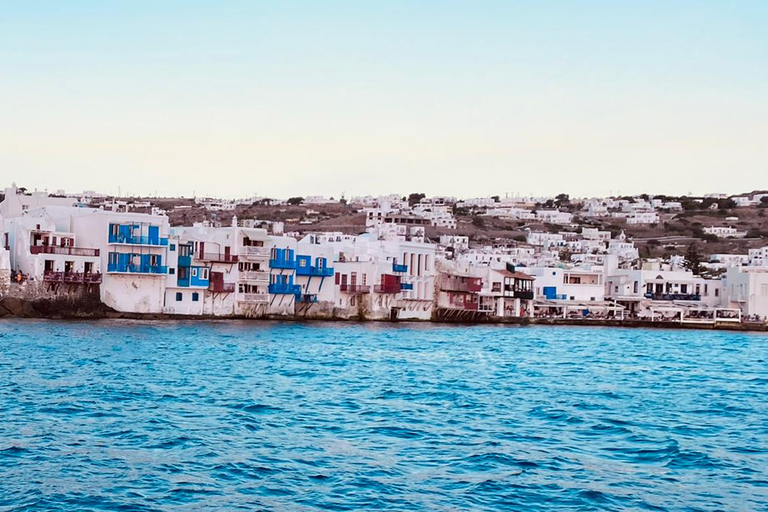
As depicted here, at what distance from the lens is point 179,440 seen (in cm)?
2216

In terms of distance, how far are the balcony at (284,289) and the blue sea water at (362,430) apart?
26.1m

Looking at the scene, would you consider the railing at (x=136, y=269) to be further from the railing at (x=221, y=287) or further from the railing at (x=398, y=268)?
the railing at (x=398, y=268)

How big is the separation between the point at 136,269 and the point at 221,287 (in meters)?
6.93

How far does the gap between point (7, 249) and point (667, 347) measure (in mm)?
39412

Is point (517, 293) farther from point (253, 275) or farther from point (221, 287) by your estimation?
point (221, 287)

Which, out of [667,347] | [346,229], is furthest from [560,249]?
[667,347]

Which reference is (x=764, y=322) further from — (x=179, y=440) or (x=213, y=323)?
(x=179, y=440)

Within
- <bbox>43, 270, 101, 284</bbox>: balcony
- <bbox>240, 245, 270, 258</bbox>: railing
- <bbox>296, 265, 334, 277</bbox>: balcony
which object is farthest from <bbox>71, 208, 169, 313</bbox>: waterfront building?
<bbox>296, 265, 334, 277</bbox>: balcony

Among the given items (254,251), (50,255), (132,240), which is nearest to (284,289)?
(254,251)

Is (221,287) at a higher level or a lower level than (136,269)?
lower

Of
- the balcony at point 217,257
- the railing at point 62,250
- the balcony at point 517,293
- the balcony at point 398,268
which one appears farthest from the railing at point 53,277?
the balcony at point 517,293

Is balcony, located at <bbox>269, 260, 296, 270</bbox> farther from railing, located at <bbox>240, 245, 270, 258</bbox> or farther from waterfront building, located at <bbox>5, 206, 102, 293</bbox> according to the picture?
waterfront building, located at <bbox>5, 206, 102, 293</bbox>

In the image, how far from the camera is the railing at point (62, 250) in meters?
61.1

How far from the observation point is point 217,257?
70.4 metres
